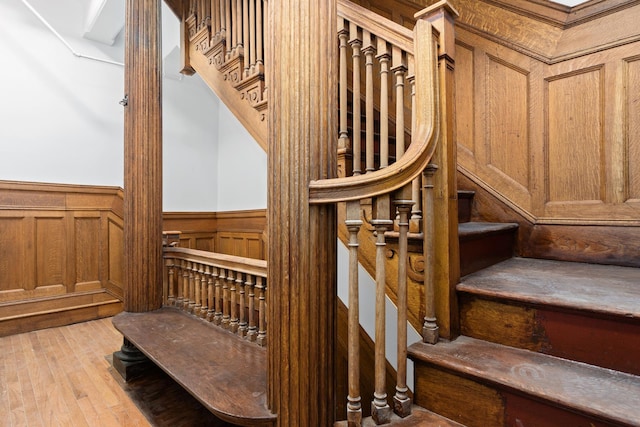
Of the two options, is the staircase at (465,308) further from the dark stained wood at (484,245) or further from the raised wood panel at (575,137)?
the raised wood panel at (575,137)

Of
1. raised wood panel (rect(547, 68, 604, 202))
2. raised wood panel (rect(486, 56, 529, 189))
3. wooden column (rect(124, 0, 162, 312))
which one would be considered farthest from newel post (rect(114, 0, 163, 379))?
raised wood panel (rect(547, 68, 604, 202))

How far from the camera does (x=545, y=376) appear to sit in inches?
33.3

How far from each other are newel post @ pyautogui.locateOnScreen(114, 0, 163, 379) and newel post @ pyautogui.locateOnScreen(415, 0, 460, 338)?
1.84 meters

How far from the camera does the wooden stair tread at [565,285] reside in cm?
92

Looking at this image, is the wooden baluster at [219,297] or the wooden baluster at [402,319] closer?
the wooden baluster at [402,319]

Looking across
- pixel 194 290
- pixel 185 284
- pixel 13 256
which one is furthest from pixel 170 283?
pixel 13 256

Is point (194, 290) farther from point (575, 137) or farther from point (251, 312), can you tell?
point (575, 137)

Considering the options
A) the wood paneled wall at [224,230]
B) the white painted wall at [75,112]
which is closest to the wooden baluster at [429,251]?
the wood paneled wall at [224,230]

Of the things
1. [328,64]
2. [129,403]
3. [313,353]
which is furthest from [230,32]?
[129,403]

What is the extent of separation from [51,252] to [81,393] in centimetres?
186

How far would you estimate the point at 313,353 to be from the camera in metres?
0.95

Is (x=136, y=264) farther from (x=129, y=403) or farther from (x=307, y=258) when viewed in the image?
Answer: (x=307, y=258)

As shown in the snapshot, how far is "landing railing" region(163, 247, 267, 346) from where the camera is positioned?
162 cm

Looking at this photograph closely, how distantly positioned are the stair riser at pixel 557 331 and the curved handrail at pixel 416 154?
54 centimetres
